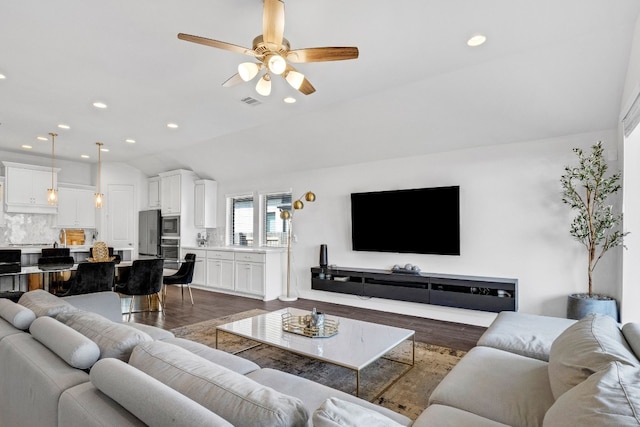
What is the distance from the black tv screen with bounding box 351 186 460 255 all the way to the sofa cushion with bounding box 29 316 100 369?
13.9 feet

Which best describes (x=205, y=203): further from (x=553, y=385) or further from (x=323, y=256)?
(x=553, y=385)

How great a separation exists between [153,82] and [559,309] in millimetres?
5286

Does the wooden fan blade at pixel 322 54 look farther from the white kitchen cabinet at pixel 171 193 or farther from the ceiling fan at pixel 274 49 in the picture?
the white kitchen cabinet at pixel 171 193

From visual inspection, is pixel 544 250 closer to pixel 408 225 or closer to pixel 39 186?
pixel 408 225

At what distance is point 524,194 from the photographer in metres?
4.27

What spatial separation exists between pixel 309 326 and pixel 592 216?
3.31 metres

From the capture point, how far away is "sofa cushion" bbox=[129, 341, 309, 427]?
992 millimetres

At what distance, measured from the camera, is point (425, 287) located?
465 cm

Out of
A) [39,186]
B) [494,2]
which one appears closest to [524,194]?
[494,2]

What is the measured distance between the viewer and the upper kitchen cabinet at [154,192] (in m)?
8.32

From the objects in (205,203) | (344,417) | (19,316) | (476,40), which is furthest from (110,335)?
(205,203)

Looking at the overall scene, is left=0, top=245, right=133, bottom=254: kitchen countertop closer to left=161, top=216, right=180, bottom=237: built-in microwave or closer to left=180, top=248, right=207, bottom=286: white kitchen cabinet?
left=161, top=216, right=180, bottom=237: built-in microwave

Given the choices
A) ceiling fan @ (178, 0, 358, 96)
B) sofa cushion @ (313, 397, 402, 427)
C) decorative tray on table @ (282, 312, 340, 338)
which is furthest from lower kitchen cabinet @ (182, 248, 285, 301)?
sofa cushion @ (313, 397, 402, 427)

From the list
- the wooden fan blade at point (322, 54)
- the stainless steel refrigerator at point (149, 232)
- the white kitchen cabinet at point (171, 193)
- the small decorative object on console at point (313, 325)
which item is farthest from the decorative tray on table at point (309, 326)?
the stainless steel refrigerator at point (149, 232)
